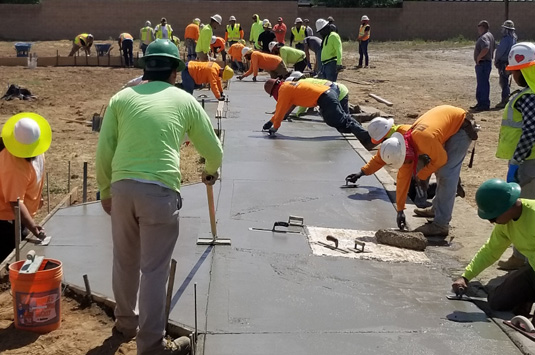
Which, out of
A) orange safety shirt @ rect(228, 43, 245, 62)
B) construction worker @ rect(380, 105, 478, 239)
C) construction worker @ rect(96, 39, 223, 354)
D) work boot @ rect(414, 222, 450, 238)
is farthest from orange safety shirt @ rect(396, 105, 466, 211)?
orange safety shirt @ rect(228, 43, 245, 62)

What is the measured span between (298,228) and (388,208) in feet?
4.71

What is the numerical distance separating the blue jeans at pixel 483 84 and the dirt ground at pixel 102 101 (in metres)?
0.46

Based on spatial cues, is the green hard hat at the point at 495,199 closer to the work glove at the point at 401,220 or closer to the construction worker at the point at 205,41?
the work glove at the point at 401,220

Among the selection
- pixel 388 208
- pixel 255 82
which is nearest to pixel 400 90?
pixel 255 82

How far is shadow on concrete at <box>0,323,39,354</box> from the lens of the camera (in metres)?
4.88

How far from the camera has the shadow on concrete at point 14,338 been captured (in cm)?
488

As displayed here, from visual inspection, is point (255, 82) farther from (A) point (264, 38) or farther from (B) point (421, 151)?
(B) point (421, 151)

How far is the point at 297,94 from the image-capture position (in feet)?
38.5

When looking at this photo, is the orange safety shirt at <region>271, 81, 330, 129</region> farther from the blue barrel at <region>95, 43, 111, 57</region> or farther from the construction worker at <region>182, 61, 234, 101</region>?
the blue barrel at <region>95, 43, 111, 57</region>

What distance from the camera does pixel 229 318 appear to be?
16.8 ft

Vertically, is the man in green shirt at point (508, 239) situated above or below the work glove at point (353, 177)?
above

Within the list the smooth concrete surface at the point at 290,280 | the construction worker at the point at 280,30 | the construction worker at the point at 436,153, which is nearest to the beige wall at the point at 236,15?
the construction worker at the point at 280,30

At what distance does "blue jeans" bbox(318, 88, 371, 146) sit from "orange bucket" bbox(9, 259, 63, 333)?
23.5 feet

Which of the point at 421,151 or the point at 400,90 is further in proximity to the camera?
the point at 400,90
